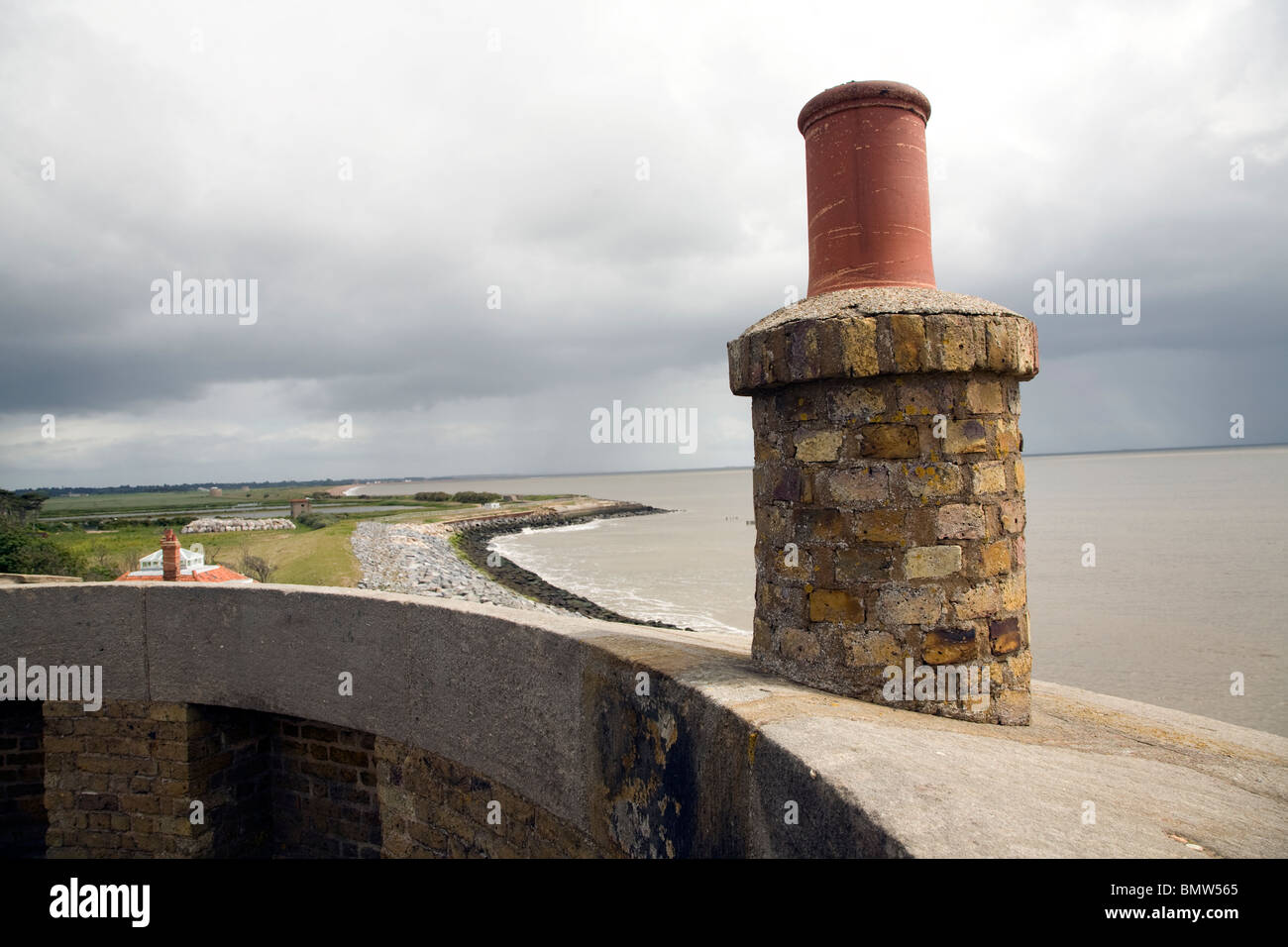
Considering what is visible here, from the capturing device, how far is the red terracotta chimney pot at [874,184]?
322 cm

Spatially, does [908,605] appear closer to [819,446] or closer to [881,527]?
[881,527]

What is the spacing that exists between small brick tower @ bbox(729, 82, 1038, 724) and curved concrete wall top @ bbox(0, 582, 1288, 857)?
0.61 feet

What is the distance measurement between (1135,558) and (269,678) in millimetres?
35407

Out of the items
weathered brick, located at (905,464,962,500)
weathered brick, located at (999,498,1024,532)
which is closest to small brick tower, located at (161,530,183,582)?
weathered brick, located at (905,464,962,500)

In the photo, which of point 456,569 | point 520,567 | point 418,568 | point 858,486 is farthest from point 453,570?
point 858,486

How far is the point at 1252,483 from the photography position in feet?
268

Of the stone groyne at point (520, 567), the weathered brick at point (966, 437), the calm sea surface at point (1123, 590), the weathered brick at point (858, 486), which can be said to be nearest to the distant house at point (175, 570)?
the weathered brick at point (858, 486)

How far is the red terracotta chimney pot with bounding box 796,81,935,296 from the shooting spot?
3223mm

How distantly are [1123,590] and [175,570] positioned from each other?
27446 millimetres

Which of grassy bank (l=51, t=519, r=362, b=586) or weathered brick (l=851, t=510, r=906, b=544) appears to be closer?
weathered brick (l=851, t=510, r=906, b=544)

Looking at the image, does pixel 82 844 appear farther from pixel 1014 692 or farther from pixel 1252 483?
pixel 1252 483

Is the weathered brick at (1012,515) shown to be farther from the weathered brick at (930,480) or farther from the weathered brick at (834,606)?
the weathered brick at (834,606)

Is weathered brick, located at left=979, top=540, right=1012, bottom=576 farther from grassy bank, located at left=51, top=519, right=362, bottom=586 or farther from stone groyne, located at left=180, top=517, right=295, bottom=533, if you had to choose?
stone groyne, located at left=180, top=517, right=295, bottom=533
